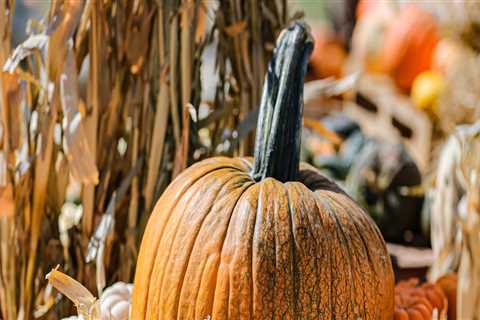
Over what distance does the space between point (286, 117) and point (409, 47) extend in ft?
10.4

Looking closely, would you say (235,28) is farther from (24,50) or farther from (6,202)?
(6,202)

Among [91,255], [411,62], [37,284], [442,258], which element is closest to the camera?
[91,255]

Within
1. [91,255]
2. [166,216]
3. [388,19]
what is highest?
[388,19]

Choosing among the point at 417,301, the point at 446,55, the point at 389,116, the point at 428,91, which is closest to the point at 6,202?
the point at 417,301

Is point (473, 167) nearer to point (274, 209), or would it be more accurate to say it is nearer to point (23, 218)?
point (274, 209)

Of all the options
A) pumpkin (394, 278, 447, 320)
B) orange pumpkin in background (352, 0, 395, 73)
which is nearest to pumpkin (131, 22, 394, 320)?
pumpkin (394, 278, 447, 320)

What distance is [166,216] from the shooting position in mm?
1131

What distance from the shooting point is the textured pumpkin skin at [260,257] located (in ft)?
3.41

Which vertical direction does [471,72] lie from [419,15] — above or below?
below

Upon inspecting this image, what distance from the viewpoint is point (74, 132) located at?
4.33ft

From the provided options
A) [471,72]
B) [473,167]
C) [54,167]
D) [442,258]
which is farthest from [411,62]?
[54,167]

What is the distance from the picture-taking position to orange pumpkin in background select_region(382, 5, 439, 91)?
4121 millimetres

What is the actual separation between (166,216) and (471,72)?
2266mm

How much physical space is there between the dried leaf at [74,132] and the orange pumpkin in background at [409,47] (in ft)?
10.1
